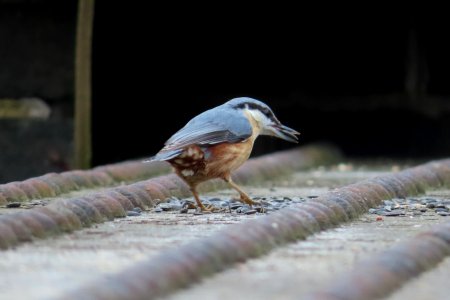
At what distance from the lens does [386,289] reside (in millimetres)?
2627

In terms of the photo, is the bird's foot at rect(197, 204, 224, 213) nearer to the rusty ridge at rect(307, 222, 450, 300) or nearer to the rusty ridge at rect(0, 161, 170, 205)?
Answer: the rusty ridge at rect(0, 161, 170, 205)

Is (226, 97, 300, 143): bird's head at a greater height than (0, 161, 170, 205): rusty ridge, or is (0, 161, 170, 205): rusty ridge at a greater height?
(226, 97, 300, 143): bird's head

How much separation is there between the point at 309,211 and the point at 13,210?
1.28 meters

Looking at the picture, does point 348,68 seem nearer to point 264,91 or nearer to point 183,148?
point 264,91

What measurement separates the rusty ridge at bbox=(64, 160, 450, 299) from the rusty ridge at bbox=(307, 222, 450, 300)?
1.13ft

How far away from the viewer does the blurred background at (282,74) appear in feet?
34.3

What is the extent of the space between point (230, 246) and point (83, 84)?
16.9 ft

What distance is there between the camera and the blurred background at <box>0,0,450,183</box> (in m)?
10.5

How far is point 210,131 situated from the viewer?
205 inches

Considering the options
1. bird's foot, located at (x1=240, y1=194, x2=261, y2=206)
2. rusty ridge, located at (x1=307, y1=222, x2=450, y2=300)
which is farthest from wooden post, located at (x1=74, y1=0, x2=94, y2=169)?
rusty ridge, located at (x1=307, y1=222, x2=450, y2=300)

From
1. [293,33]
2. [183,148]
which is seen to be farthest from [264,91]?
[183,148]

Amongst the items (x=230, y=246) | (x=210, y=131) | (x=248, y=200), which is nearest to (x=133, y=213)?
(x=248, y=200)

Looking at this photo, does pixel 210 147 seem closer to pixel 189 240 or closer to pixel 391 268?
pixel 189 240

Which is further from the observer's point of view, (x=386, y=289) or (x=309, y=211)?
(x=309, y=211)
